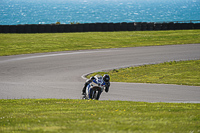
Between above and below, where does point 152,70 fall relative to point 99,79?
below

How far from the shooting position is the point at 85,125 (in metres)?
7.06

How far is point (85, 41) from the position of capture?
3562 cm

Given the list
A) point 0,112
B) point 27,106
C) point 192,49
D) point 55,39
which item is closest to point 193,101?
point 27,106

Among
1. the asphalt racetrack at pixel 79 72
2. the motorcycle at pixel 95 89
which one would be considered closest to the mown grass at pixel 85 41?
the asphalt racetrack at pixel 79 72

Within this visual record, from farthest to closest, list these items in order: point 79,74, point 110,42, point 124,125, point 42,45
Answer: point 110,42 < point 42,45 < point 79,74 < point 124,125

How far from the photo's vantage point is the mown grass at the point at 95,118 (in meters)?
6.82

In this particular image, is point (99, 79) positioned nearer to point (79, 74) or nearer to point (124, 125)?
point (124, 125)

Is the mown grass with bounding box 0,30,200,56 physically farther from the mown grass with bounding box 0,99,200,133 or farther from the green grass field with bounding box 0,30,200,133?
the mown grass with bounding box 0,99,200,133

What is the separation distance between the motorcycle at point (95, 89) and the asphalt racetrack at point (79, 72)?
1.77 meters

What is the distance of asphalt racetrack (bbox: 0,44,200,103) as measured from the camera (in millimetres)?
13750

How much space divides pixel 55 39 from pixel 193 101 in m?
26.2

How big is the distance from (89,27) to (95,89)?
3388 centimetres

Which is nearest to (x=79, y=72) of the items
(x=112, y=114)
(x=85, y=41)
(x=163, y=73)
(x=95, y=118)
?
(x=163, y=73)

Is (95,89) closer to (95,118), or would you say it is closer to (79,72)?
(95,118)
